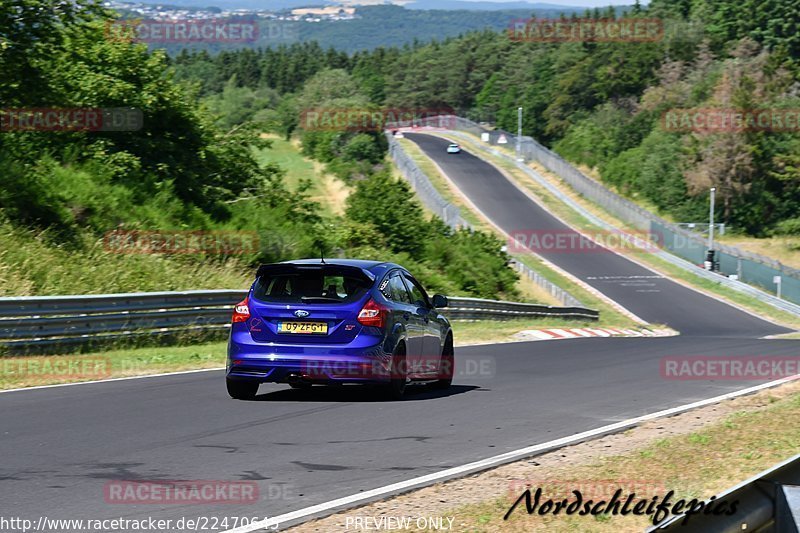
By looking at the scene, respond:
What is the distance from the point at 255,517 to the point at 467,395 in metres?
7.33

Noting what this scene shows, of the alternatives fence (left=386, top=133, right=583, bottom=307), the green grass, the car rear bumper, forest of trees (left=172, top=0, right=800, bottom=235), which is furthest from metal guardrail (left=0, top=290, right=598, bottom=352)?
fence (left=386, top=133, right=583, bottom=307)

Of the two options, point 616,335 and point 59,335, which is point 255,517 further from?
point 616,335

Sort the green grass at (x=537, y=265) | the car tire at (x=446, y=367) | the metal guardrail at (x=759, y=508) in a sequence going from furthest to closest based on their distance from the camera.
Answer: the green grass at (x=537, y=265) < the car tire at (x=446, y=367) < the metal guardrail at (x=759, y=508)

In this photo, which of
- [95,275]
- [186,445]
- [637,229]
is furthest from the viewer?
[637,229]

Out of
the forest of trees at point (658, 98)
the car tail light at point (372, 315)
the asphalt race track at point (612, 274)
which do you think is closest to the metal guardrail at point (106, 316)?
the car tail light at point (372, 315)

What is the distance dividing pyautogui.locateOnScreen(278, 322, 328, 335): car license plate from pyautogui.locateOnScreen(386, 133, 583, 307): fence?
39732 millimetres

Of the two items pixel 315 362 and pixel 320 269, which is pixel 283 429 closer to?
pixel 315 362

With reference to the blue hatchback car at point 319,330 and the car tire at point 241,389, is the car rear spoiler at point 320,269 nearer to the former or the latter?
the blue hatchback car at point 319,330

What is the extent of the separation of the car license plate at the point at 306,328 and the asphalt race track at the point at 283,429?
0.81 m

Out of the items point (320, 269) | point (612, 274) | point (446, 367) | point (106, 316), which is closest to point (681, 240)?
point (612, 274)

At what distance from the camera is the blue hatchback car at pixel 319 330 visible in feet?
38.7

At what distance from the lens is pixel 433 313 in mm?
14188

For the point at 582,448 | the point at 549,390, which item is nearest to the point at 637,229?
the point at 549,390

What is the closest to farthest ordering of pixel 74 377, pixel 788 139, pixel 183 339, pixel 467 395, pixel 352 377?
pixel 352 377 → pixel 467 395 → pixel 74 377 → pixel 183 339 → pixel 788 139
